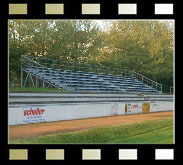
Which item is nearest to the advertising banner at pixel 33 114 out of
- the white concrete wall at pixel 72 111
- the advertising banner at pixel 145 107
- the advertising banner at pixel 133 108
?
the white concrete wall at pixel 72 111

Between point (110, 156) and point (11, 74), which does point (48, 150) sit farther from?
point (11, 74)

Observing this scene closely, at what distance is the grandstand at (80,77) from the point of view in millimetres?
15570

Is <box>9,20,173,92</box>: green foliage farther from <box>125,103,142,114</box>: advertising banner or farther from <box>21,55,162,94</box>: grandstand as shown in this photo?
<box>125,103,142,114</box>: advertising banner

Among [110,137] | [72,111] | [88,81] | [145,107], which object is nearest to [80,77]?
[88,81]

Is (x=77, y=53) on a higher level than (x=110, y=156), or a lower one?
higher

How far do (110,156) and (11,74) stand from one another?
34.2 ft

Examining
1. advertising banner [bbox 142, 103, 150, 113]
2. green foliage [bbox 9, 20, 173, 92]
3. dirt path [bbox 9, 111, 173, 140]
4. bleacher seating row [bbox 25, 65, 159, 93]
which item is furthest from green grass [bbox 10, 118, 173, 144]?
advertising banner [bbox 142, 103, 150, 113]

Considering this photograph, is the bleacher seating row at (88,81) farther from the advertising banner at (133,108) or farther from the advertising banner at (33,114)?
the advertising banner at (33,114)

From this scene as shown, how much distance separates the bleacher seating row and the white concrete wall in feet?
4.40

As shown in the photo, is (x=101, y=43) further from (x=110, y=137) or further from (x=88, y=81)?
(x=110, y=137)

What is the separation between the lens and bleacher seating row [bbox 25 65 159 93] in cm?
1623

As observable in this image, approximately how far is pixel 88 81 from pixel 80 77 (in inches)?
20.3

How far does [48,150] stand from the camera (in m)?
5.21

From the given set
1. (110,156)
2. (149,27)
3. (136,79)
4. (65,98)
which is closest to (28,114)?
(65,98)
